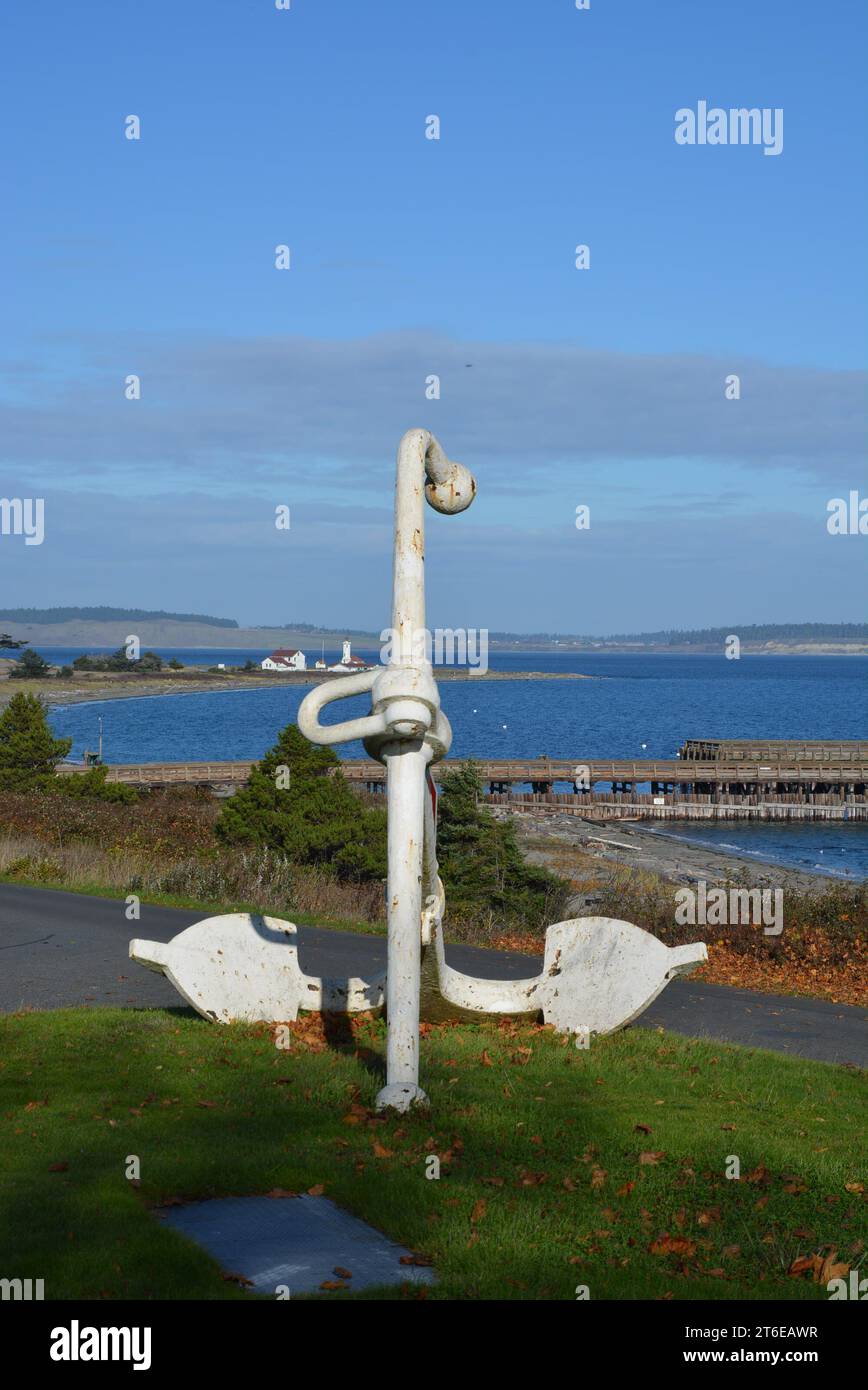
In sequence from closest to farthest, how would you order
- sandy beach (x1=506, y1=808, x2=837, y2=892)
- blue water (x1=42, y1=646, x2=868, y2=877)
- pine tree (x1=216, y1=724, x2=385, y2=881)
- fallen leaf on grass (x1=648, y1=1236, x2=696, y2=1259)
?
1. fallen leaf on grass (x1=648, y1=1236, x2=696, y2=1259)
2. pine tree (x1=216, y1=724, x2=385, y2=881)
3. sandy beach (x1=506, y1=808, x2=837, y2=892)
4. blue water (x1=42, y1=646, x2=868, y2=877)

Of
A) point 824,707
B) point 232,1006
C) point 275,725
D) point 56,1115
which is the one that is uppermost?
point 824,707

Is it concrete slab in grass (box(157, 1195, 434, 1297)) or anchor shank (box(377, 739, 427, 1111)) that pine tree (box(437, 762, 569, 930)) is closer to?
anchor shank (box(377, 739, 427, 1111))

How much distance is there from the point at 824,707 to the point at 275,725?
73796 mm

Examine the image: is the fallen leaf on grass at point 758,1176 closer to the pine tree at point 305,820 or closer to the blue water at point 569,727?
the pine tree at point 305,820

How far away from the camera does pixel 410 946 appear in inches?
288

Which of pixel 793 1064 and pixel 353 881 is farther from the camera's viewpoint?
pixel 353 881

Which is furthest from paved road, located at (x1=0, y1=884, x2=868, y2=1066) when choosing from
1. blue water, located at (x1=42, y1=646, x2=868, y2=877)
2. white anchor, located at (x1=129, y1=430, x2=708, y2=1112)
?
blue water, located at (x1=42, y1=646, x2=868, y2=877)

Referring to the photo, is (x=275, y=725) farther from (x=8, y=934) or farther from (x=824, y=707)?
(x=8, y=934)

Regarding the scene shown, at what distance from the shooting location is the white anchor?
7.27m

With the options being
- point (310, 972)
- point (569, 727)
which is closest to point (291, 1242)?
point (310, 972)

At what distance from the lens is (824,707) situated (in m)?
166

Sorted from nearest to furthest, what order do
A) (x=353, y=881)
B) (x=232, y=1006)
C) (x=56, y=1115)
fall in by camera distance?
(x=56, y=1115), (x=232, y=1006), (x=353, y=881)

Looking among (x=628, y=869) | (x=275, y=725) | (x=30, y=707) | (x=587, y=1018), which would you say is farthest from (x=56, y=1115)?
(x=275, y=725)

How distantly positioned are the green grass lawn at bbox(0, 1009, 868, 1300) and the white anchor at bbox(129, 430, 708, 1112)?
21 centimetres
